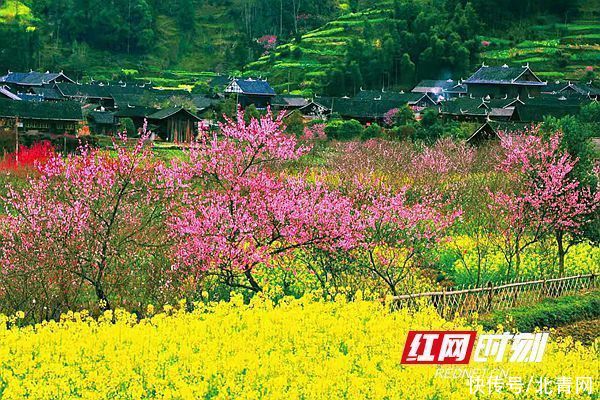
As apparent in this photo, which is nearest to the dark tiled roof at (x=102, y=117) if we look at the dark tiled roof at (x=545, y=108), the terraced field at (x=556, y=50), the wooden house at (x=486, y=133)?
the dark tiled roof at (x=545, y=108)

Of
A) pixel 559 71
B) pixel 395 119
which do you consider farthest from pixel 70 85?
pixel 559 71

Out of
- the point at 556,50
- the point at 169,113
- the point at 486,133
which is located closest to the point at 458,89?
the point at 556,50

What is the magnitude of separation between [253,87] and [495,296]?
5924cm

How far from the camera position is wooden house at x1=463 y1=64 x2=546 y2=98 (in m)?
70.9

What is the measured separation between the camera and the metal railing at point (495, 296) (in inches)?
683

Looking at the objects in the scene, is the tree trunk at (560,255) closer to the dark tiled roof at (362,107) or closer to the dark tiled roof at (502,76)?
the dark tiled roof at (362,107)

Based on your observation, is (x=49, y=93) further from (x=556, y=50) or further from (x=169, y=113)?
(x=556, y=50)

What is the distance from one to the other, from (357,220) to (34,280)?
726 cm

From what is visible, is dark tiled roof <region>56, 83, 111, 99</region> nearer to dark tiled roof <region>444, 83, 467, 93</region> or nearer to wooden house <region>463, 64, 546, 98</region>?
dark tiled roof <region>444, 83, 467, 93</region>

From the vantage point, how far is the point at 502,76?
236 feet

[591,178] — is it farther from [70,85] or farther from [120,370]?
[70,85]

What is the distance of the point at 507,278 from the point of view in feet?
73.3

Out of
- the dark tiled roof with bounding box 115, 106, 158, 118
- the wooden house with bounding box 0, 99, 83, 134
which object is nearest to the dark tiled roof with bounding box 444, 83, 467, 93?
→ the dark tiled roof with bounding box 115, 106, 158, 118

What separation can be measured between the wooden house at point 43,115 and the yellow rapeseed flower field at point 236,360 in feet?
138
